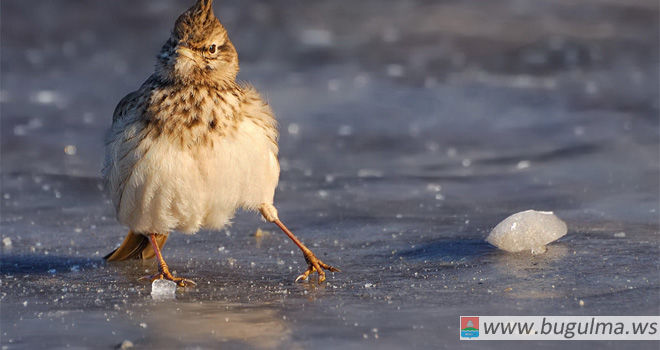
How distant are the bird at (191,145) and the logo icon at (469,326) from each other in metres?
1.08

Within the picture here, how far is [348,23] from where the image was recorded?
13.4m

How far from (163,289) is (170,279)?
0.21 metres

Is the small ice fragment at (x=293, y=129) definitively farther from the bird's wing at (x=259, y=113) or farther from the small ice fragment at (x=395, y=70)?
the bird's wing at (x=259, y=113)

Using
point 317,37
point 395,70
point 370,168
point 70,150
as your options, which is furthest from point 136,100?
point 317,37

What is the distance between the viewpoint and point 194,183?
5.07 metres

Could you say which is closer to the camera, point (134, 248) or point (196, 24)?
point (196, 24)

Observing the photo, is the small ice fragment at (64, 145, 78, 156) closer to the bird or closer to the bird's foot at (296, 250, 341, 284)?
the bird

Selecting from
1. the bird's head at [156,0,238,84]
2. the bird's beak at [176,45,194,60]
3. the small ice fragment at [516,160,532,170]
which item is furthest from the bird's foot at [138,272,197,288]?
the small ice fragment at [516,160,532,170]

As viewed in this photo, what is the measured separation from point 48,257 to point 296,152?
123 inches

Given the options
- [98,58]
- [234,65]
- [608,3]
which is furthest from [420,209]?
[608,3]

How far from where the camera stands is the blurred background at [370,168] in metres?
4.46

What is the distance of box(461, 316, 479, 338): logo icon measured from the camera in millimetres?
4035

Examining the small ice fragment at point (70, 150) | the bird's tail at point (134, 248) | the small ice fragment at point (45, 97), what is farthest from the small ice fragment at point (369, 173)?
the small ice fragment at point (45, 97)

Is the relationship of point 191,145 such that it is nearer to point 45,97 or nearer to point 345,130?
point 345,130
